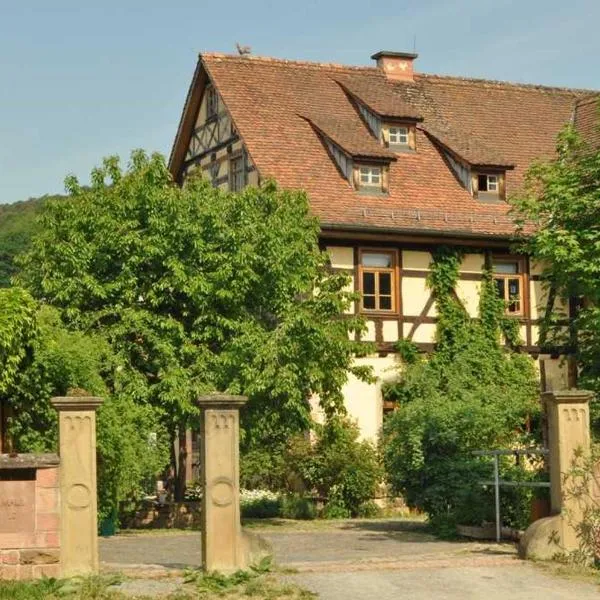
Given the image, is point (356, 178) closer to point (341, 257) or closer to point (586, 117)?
point (341, 257)

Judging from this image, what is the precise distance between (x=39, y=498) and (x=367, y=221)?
61.3 ft

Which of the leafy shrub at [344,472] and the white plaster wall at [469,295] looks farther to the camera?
the white plaster wall at [469,295]

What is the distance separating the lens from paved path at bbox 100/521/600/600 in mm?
15359

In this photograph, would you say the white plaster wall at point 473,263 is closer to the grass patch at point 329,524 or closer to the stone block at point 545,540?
the grass patch at point 329,524

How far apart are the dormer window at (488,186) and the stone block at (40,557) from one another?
22.2 metres

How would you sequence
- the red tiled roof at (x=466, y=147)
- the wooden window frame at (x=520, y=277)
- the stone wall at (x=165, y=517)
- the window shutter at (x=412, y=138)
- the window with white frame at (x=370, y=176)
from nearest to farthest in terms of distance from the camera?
the stone wall at (x=165, y=517) < the window with white frame at (x=370, y=176) < the wooden window frame at (x=520, y=277) < the red tiled roof at (x=466, y=147) < the window shutter at (x=412, y=138)

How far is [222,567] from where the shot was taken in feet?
51.5

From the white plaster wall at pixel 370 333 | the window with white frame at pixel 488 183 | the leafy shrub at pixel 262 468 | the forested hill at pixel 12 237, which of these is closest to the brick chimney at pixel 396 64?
the window with white frame at pixel 488 183

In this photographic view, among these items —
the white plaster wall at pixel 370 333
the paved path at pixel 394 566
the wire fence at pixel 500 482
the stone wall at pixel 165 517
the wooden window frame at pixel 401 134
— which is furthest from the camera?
the wooden window frame at pixel 401 134

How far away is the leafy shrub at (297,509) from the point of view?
29641mm

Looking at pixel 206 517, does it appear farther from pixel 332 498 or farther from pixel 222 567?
pixel 332 498

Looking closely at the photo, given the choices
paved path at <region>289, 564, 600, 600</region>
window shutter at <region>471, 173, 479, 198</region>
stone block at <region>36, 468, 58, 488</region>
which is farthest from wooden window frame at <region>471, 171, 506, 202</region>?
stone block at <region>36, 468, 58, 488</region>

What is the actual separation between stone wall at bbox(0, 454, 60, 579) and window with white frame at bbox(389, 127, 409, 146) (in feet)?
72.9

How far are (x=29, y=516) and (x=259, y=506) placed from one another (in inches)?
576
